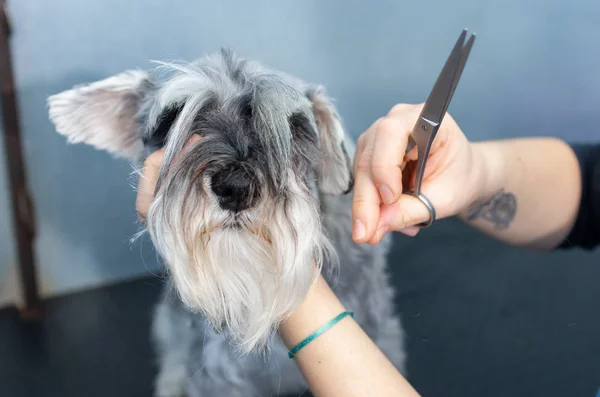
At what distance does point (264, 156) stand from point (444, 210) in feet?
1.18

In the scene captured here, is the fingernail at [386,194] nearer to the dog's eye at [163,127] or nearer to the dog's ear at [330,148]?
the dog's ear at [330,148]

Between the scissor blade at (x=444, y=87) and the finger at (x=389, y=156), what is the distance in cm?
6

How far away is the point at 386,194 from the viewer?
87 centimetres

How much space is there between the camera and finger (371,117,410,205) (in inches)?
33.9

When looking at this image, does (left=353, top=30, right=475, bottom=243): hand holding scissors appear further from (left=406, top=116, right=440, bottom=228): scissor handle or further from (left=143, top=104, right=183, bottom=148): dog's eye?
(left=143, top=104, right=183, bottom=148): dog's eye

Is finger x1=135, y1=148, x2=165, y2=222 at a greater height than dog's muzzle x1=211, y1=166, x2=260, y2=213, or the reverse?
dog's muzzle x1=211, y1=166, x2=260, y2=213

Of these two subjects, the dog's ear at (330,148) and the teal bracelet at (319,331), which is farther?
the dog's ear at (330,148)

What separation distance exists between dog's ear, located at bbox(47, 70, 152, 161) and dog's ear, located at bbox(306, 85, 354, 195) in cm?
39

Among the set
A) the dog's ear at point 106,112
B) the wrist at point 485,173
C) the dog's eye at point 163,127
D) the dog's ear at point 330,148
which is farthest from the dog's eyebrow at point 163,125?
the wrist at point 485,173

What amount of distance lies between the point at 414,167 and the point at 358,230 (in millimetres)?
182

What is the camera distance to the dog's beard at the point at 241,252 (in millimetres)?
874

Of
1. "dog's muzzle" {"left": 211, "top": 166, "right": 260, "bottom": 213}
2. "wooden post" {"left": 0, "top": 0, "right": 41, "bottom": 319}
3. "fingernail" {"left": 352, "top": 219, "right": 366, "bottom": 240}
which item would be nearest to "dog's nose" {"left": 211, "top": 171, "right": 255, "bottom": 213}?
"dog's muzzle" {"left": 211, "top": 166, "right": 260, "bottom": 213}

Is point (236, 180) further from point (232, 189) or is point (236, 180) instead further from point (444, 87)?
point (444, 87)

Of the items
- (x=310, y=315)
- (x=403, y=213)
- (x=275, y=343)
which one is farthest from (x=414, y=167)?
(x=275, y=343)
